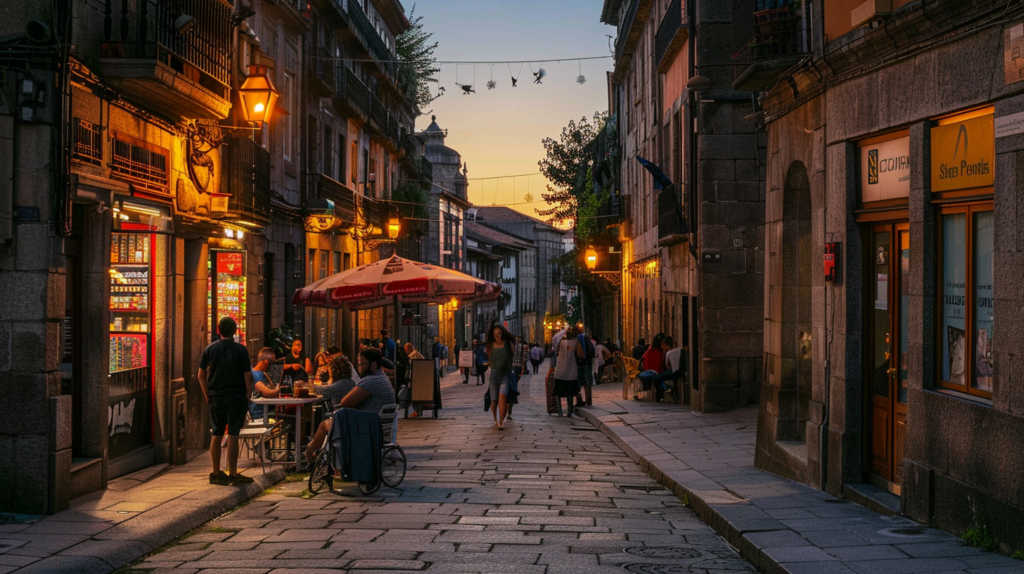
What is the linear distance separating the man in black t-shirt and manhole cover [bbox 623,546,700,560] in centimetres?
456

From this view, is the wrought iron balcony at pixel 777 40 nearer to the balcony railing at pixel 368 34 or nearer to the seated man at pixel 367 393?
the seated man at pixel 367 393

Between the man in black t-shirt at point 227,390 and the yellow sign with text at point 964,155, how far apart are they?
6.63m

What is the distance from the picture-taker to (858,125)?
9898mm

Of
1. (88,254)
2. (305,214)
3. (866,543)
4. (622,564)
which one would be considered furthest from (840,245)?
(305,214)

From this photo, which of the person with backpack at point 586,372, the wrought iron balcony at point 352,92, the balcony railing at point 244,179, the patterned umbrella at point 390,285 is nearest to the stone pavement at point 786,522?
the patterned umbrella at point 390,285

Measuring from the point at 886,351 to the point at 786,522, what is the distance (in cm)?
208

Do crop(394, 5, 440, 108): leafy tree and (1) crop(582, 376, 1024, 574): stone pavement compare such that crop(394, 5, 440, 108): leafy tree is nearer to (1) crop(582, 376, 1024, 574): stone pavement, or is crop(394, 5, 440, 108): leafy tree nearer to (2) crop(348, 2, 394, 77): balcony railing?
(2) crop(348, 2, 394, 77): balcony railing

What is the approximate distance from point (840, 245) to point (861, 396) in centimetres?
141

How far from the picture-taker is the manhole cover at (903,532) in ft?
26.6

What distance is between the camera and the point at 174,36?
12.1 m

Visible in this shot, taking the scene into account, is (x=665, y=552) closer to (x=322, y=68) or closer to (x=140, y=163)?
(x=140, y=163)

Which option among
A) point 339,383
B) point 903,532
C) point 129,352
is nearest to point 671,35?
point 339,383

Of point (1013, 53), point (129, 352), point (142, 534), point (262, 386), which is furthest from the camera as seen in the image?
point (262, 386)

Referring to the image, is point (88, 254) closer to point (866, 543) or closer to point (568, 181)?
point (866, 543)
